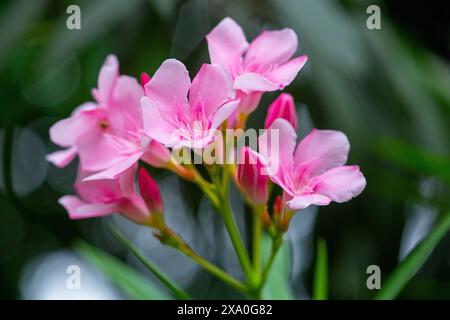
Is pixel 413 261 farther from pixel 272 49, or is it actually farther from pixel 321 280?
pixel 272 49

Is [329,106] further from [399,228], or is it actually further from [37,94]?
[37,94]

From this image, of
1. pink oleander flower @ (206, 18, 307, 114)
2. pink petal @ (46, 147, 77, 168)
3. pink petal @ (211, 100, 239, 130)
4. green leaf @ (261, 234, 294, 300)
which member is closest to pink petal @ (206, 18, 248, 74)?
pink oleander flower @ (206, 18, 307, 114)

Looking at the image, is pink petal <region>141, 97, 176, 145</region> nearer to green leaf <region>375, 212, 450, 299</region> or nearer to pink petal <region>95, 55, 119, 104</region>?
pink petal <region>95, 55, 119, 104</region>

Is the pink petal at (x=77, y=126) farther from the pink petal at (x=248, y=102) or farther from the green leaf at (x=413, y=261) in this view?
the green leaf at (x=413, y=261)

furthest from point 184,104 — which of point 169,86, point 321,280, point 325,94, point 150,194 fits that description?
point 325,94

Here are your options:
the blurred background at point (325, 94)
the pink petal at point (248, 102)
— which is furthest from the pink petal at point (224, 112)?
the blurred background at point (325, 94)
